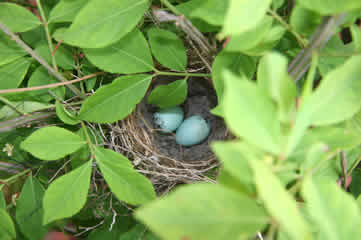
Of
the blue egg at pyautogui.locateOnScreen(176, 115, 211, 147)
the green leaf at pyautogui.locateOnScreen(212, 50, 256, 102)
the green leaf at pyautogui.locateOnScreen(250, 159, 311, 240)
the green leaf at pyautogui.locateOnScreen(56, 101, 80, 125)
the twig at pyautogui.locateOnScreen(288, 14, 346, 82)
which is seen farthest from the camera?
the blue egg at pyautogui.locateOnScreen(176, 115, 211, 147)

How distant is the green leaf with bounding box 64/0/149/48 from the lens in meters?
0.42

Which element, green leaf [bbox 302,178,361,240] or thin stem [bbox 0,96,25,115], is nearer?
green leaf [bbox 302,178,361,240]

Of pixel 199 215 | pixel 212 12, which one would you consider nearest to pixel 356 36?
pixel 212 12

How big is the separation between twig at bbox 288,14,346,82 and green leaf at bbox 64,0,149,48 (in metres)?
0.24

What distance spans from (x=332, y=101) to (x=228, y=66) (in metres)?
0.21

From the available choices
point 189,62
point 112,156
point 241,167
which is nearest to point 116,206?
point 112,156

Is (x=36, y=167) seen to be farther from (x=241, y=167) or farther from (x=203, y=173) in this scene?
(x=241, y=167)

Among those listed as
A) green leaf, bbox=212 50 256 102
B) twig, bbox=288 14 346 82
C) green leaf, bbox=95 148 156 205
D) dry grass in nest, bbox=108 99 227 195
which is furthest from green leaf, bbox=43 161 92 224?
twig, bbox=288 14 346 82

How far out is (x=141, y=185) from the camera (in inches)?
18.5

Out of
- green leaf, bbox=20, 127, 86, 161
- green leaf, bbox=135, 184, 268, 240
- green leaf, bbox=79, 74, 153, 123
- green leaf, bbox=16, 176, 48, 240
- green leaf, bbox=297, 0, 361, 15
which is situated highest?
green leaf, bbox=297, 0, 361, 15

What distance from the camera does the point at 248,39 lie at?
0.32 m

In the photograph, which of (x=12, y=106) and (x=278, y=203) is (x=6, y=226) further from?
(x=278, y=203)

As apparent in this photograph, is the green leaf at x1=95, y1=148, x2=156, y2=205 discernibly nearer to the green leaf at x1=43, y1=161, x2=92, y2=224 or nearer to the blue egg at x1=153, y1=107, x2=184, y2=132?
the green leaf at x1=43, y1=161, x2=92, y2=224

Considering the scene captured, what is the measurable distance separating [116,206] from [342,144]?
22.7 inches
